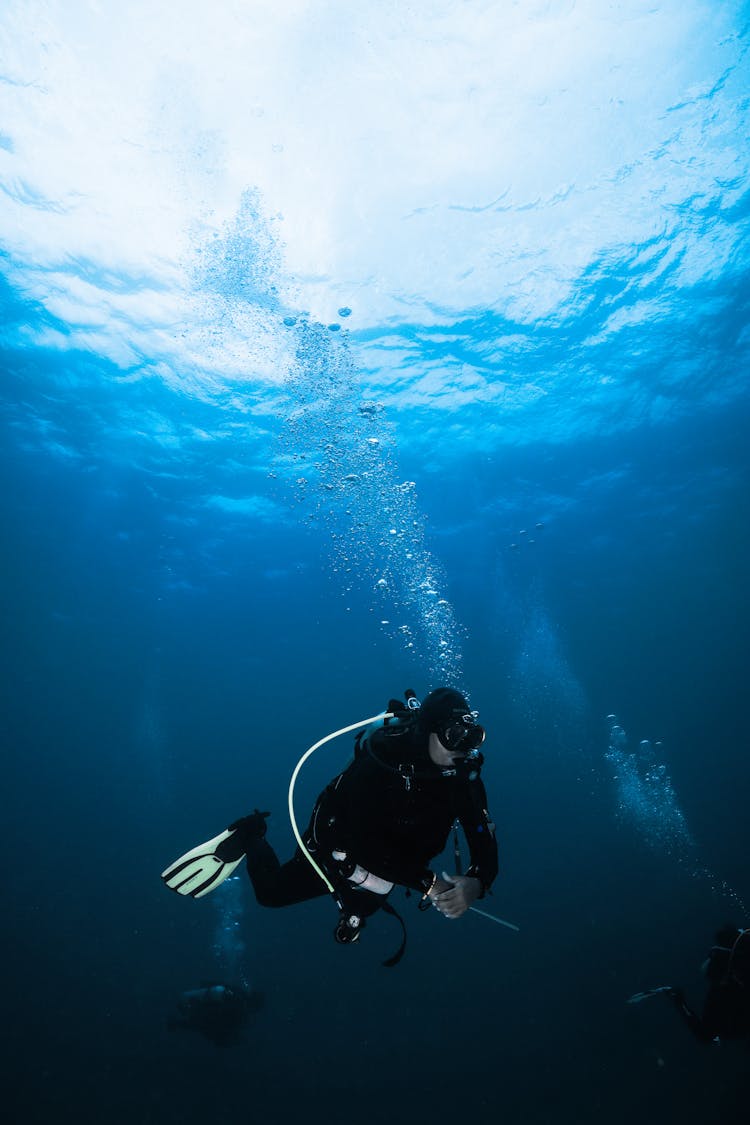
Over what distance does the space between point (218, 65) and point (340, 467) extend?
10.5 m

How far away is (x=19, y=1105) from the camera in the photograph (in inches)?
533

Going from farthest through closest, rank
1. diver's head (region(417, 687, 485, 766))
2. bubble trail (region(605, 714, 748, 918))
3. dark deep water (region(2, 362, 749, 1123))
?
bubble trail (region(605, 714, 748, 918)), dark deep water (region(2, 362, 749, 1123)), diver's head (region(417, 687, 485, 766))

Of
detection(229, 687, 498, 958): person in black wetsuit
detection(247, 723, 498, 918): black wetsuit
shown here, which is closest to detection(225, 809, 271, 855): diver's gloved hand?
detection(229, 687, 498, 958): person in black wetsuit

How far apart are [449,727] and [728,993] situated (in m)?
7.28

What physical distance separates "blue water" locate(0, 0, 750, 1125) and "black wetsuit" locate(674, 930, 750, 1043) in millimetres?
9741

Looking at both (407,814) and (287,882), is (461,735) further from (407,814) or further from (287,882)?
(287,882)

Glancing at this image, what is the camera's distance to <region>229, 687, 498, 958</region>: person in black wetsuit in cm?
332

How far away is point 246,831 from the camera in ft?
16.2

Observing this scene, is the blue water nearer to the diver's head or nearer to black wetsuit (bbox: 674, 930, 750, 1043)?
black wetsuit (bbox: 674, 930, 750, 1043)

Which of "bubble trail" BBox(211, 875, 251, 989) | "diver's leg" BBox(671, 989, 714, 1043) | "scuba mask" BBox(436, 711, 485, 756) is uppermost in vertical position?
"scuba mask" BBox(436, 711, 485, 756)

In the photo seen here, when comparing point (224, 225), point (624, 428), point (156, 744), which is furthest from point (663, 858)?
point (156, 744)

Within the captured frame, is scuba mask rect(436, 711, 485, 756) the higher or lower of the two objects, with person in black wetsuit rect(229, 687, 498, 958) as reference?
higher

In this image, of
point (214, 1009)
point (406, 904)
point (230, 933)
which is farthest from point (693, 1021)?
point (230, 933)

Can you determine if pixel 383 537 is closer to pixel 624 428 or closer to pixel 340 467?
pixel 340 467
